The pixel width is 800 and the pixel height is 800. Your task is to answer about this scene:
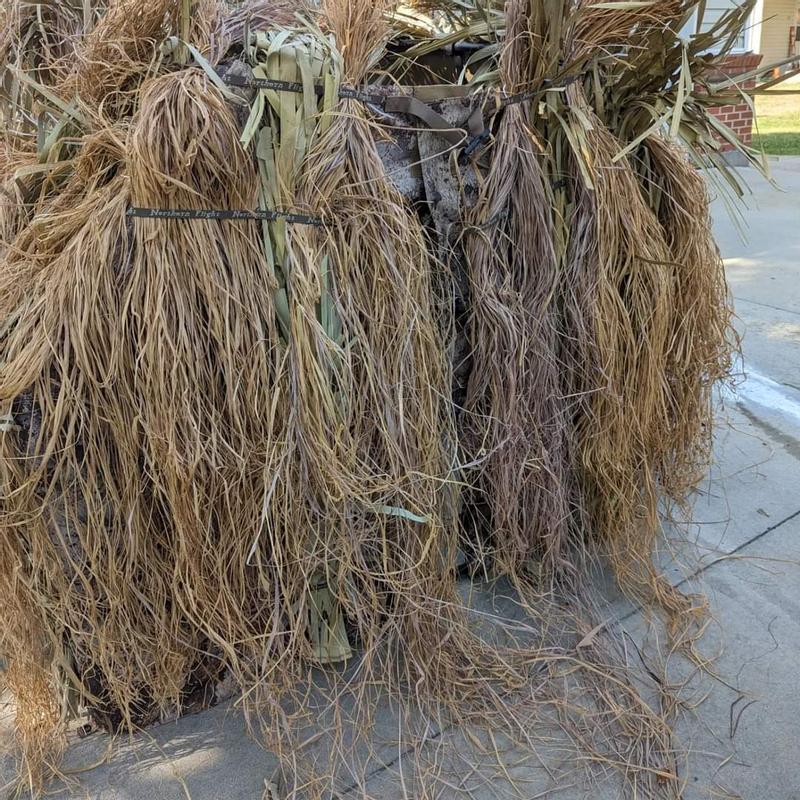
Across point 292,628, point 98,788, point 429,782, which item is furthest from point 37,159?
point 429,782

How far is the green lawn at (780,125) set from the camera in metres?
9.96

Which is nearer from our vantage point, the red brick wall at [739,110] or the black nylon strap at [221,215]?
the black nylon strap at [221,215]

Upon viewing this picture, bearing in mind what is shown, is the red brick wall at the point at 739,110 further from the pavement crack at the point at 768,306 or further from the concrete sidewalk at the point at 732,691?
the concrete sidewalk at the point at 732,691

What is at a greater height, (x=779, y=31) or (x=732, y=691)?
(x=779, y=31)

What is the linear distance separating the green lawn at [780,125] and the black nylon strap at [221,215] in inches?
270

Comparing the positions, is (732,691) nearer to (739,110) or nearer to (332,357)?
(332,357)

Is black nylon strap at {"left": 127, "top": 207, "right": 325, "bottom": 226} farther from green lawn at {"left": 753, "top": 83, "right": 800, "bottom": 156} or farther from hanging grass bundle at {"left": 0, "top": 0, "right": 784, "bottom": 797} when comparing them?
green lawn at {"left": 753, "top": 83, "right": 800, "bottom": 156}

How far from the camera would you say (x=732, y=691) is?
1.79 metres

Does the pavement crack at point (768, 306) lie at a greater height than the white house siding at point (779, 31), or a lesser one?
lesser

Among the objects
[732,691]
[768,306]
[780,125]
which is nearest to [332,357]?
[732,691]

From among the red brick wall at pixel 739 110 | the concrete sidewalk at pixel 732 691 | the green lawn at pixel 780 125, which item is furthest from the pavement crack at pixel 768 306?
the green lawn at pixel 780 125

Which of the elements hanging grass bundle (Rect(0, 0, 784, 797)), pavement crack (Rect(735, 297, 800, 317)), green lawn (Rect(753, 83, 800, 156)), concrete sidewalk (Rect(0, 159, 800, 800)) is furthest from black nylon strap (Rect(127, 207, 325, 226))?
green lawn (Rect(753, 83, 800, 156))

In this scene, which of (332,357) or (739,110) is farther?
(739,110)

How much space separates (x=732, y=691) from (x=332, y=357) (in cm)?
125
